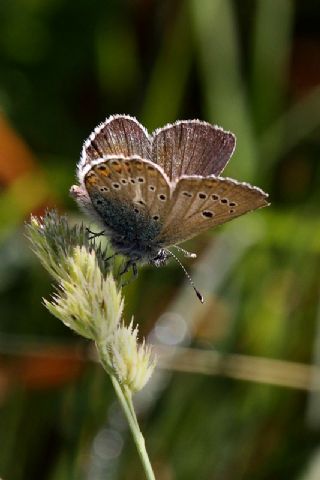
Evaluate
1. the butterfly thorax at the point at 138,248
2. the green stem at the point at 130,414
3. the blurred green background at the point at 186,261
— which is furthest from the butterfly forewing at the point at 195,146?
the blurred green background at the point at 186,261

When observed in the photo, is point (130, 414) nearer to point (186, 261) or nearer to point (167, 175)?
point (167, 175)

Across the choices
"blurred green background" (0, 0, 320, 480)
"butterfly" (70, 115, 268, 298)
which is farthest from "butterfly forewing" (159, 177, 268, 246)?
"blurred green background" (0, 0, 320, 480)

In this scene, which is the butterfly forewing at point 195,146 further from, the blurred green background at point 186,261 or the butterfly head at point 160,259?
the blurred green background at point 186,261

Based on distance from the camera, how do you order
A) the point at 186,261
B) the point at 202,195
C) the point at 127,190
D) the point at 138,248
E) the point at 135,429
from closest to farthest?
the point at 135,429
the point at 202,195
the point at 127,190
the point at 138,248
the point at 186,261

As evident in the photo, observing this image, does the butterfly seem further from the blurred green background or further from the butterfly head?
the blurred green background

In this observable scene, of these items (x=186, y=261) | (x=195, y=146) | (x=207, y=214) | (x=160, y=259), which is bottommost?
(x=186, y=261)

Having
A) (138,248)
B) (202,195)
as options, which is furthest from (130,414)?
(138,248)

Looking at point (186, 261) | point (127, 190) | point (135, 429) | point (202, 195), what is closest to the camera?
point (135, 429)
